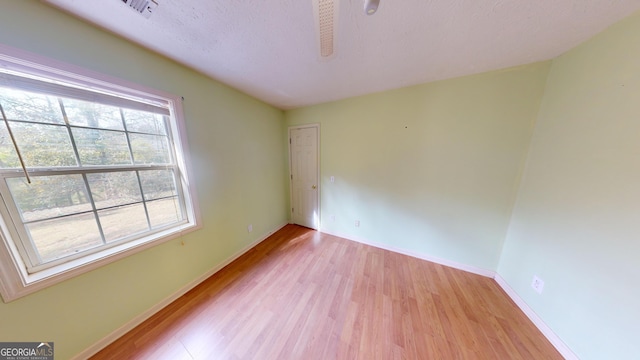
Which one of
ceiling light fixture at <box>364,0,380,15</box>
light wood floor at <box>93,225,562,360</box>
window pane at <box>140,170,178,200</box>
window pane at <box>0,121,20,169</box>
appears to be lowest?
light wood floor at <box>93,225,562,360</box>

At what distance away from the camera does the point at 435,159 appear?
2004 millimetres

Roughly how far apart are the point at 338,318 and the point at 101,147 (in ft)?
7.71

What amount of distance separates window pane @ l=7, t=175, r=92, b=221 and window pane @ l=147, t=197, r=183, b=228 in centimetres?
37

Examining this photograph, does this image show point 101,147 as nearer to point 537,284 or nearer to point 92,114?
point 92,114

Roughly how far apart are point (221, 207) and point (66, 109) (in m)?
1.33

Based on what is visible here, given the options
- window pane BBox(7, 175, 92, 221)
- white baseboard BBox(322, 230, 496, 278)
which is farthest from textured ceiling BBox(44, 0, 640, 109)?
white baseboard BBox(322, 230, 496, 278)

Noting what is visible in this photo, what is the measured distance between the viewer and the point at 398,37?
123 centimetres

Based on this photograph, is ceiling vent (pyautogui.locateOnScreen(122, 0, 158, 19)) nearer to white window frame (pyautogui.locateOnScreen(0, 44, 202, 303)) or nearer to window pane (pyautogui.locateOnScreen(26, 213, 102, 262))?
white window frame (pyautogui.locateOnScreen(0, 44, 202, 303))

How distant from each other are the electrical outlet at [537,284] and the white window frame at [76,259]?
3.36 metres

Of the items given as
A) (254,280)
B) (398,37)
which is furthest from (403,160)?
(254,280)

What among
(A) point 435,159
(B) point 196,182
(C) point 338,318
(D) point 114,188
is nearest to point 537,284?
(A) point 435,159

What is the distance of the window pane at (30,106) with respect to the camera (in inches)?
35.8

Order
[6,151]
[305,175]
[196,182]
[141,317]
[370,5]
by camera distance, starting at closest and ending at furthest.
Answer: [370,5] → [6,151] → [141,317] → [196,182] → [305,175]

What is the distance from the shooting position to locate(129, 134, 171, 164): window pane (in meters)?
1.39
